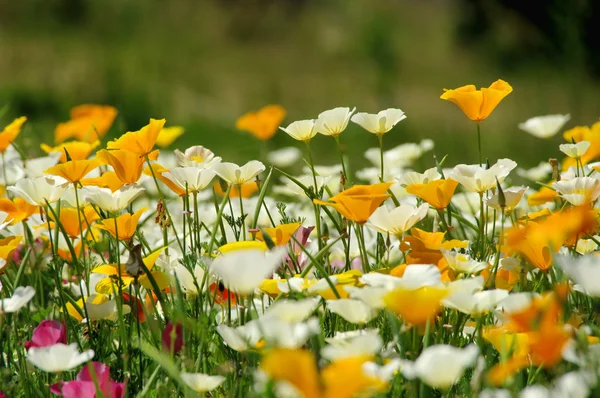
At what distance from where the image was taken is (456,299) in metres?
0.89

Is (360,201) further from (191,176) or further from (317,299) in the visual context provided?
(191,176)

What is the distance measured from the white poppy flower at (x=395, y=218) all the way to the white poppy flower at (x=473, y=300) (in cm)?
22

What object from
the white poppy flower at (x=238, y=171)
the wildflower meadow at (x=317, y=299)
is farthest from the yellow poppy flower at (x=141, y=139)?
the white poppy flower at (x=238, y=171)

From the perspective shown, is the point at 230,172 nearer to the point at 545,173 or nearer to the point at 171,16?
the point at 545,173

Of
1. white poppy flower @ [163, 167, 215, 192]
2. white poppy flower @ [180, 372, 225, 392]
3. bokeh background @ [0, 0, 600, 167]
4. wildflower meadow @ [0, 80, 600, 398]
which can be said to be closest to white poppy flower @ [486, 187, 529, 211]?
wildflower meadow @ [0, 80, 600, 398]

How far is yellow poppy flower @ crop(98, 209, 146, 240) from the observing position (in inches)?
46.4

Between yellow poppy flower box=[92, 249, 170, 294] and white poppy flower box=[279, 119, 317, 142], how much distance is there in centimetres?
32

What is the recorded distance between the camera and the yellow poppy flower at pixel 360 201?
1078 mm

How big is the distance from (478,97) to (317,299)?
1.52 feet

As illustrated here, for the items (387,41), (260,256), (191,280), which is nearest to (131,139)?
(191,280)

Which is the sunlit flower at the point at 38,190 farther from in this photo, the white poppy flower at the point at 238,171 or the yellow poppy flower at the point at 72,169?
the white poppy flower at the point at 238,171

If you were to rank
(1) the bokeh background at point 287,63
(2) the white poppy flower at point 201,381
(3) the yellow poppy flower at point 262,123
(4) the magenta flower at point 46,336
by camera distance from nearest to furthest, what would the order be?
1. (2) the white poppy flower at point 201,381
2. (4) the magenta flower at point 46,336
3. (3) the yellow poppy flower at point 262,123
4. (1) the bokeh background at point 287,63

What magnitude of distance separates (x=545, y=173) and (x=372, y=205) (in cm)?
101

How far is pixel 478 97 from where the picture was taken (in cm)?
129
